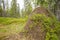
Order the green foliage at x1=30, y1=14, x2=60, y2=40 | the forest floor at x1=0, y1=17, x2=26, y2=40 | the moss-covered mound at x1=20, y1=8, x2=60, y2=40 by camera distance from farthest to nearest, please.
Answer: the forest floor at x1=0, y1=17, x2=26, y2=40
the green foliage at x1=30, y1=14, x2=60, y2=40
the moss-covered mound at x1=20, y1=8, x2=60, y2=40

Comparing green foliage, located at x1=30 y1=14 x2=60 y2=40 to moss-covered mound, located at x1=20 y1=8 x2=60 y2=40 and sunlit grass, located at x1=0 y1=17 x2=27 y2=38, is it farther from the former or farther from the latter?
sunlit grass, located at x1=0 y1=17 x2=27 y2=38

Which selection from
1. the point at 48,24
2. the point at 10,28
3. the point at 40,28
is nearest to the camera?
the point at 40,28

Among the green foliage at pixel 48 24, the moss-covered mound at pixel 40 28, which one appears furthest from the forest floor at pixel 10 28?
the green foliage at pixel 48 24

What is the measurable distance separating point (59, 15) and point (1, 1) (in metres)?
39.1

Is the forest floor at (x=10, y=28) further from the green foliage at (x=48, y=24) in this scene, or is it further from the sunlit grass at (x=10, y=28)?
the green foliage at (x=48, y=24)

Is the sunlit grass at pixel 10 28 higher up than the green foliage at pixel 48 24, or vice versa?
the green foliage at pixel 48 24

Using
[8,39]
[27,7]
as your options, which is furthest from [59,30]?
[27,7]

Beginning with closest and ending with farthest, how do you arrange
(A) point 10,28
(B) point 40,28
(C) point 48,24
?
(B) point 40,28, (C) point 48,24, (A) point 10,28

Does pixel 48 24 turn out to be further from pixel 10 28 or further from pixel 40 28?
pixel 10 28

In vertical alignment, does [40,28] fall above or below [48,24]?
below

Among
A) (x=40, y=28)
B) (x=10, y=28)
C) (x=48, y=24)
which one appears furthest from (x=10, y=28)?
(x=48, y=24)

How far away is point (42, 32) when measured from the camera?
929cm

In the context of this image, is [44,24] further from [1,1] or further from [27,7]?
[1,1]

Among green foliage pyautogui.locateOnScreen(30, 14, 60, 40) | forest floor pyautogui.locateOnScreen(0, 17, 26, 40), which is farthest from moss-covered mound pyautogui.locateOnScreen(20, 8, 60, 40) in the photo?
forest floor pyautogui.locateOnScreen(0, 17, 26, 40)
